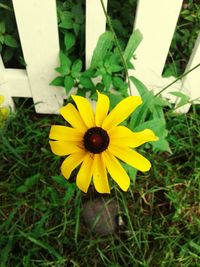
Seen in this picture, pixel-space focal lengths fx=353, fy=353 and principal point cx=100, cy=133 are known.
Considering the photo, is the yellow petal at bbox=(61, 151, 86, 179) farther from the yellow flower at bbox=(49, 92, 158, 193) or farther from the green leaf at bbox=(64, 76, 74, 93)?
the green leaf at bbox=(64, 76, 74, 93)

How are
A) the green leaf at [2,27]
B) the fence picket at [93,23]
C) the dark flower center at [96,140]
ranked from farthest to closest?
the green leaf at [2,27] < the fence picket at [93,23] < the dark flower center at [96,140]

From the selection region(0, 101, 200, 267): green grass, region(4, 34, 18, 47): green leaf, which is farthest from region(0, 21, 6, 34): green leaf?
region(0, 101, 200, 267): green grass

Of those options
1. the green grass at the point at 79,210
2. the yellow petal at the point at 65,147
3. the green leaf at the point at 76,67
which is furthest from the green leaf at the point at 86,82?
the yellow petal at the point at 65,147

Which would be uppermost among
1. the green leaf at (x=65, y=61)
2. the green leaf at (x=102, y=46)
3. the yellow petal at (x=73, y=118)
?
the green leaf at (x=102, y=46)

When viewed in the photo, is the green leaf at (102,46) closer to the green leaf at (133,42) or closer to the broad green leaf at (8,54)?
the green leaf at (133,42)

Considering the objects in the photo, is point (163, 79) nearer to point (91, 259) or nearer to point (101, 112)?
point (101, 112)

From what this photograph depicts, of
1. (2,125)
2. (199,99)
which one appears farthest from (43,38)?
(199,99)

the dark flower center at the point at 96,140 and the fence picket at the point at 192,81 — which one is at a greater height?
the dark flower center at the point at 96,140
